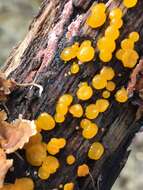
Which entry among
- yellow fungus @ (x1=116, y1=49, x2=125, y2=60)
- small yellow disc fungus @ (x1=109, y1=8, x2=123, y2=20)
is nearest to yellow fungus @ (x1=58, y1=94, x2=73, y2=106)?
yellow fungus @ (x1=116, y1=49, x2=125, y2=60)

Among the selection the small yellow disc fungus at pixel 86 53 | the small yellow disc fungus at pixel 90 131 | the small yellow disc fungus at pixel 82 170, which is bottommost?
the small yellow disc fungus at pixel 82 170

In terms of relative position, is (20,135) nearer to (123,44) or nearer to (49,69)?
(49,69)

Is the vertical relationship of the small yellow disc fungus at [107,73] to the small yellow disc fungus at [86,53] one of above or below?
below

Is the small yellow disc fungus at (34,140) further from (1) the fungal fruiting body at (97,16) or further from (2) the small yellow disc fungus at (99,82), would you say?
(1) the fungal fruiting body at (97,16)

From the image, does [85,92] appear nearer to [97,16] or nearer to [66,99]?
[66,99]

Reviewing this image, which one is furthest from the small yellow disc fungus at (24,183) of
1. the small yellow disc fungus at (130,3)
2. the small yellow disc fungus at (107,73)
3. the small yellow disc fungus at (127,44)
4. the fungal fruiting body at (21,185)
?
the small yellow disc fungus at (130,3)

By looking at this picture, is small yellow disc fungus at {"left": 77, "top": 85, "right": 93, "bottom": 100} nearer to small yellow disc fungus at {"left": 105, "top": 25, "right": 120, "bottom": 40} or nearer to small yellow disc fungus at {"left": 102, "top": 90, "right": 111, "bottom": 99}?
small yellow disc fungus at {"left": 102, "top": 90, "right": 111, "bottom": 99}
